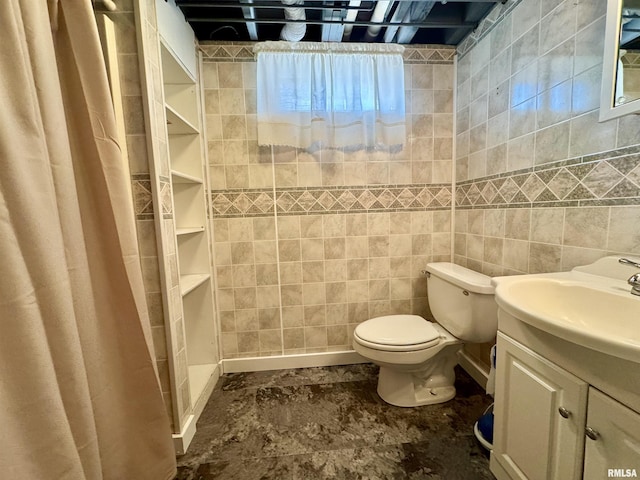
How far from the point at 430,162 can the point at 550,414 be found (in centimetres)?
147

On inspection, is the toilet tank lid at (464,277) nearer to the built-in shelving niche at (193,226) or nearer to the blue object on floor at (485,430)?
the blue object on floor at (485,430)

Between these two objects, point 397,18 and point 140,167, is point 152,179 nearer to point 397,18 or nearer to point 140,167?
point 140,167

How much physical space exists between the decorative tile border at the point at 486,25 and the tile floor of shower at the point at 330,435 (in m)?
2.07

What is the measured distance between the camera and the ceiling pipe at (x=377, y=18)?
1.35 metres

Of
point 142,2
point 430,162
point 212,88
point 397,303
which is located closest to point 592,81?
point 430,162

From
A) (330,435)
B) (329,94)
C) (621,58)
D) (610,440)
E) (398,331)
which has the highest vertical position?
(329,94)

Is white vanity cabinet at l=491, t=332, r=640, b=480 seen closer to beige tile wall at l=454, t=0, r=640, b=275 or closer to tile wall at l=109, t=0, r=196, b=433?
beige tile wall at l=454, t=0, r=640, b=275

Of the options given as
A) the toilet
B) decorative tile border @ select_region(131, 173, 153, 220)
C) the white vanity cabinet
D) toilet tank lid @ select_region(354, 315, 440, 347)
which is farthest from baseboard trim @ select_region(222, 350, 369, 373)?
decorative tile border @ select_region(131, 173, 153, 220)

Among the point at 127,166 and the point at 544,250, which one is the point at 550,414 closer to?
the point at 544,250

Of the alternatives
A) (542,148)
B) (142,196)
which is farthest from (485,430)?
(142,196)

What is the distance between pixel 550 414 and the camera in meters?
0.74

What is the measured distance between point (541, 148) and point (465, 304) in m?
0.80

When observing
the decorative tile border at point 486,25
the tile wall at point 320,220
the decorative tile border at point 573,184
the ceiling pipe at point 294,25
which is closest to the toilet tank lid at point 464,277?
the tile wall at point 320,220

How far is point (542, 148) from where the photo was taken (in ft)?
3.80
